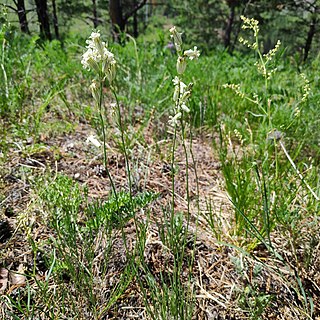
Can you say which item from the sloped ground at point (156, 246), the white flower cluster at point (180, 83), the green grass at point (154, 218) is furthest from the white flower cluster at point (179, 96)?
the sloped ground at point (156, 246)

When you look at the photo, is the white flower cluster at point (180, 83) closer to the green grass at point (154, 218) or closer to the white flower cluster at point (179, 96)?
the white flower cluster at point (179, 96)

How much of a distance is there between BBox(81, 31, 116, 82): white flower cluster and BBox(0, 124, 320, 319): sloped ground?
1.77ft

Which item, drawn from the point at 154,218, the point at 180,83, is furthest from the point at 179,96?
the point at 154,218

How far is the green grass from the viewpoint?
102 cm

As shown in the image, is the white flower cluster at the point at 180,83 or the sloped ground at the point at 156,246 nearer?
the white flower cluster at the point at 180,83

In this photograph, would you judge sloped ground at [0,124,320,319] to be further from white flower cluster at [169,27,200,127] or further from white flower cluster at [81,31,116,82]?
white flower cluster at [81,31,116,82]

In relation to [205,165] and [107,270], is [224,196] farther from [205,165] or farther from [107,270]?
[107,270]

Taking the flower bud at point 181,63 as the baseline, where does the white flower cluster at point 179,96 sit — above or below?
below

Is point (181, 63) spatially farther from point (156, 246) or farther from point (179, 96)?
point (156, 246)

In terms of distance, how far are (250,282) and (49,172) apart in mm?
1030

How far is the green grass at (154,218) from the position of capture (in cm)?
102

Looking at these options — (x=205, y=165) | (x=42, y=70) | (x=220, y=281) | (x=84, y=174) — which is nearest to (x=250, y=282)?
(x=220, y=281)

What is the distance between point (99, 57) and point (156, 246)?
0.79 metres

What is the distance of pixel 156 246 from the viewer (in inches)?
50.5
